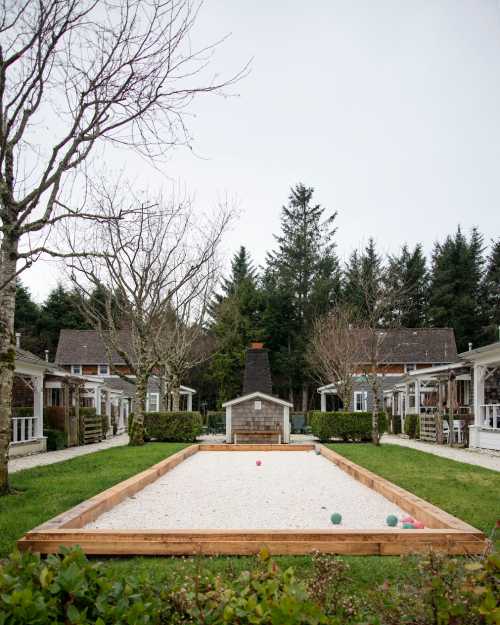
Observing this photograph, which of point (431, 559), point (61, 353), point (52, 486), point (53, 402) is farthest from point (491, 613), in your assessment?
point (61, 353)

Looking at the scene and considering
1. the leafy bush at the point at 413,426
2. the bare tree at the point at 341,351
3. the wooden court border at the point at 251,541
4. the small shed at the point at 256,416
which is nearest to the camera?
the wooden court border at the point at 251,541

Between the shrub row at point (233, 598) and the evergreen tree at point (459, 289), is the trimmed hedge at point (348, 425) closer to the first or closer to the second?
the shrub row at point (233, 598)

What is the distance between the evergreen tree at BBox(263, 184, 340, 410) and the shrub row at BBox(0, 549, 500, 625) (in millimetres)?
44740

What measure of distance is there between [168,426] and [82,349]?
26.4 metres

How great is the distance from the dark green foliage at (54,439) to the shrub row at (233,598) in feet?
60.3

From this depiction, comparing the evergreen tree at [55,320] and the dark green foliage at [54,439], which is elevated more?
the evergreen tree at [55,320]

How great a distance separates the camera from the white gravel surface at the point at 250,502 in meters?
7.39

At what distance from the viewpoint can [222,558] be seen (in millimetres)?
5523

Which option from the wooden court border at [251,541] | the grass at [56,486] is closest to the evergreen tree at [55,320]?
the grass at [56,486]

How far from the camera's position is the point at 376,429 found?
21281mm

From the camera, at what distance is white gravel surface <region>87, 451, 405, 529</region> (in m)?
7.39

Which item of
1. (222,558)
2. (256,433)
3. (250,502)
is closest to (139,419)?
(256,433)

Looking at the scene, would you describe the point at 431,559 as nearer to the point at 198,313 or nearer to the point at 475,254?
the point at 198,313

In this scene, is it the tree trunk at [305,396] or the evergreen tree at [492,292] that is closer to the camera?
the evergreen tree at [492,292]
